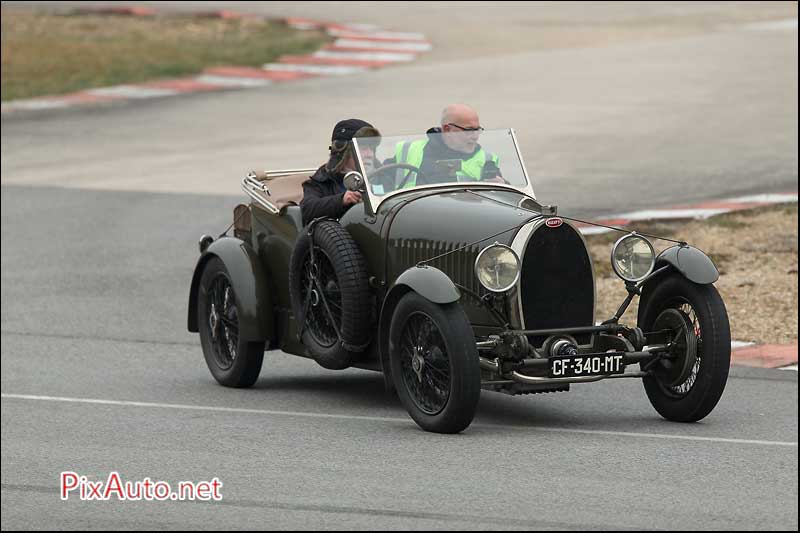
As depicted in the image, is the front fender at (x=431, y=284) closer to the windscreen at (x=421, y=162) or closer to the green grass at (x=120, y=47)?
the windscreen at (x=421, y=162)

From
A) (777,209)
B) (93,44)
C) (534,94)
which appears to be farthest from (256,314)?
(93,44)

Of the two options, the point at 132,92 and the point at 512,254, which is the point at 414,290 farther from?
the point at 132,92

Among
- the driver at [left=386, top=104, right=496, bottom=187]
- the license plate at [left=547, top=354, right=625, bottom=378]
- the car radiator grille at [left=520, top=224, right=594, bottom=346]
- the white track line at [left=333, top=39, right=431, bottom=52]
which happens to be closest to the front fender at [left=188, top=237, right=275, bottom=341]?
the driver at [left=386, top=104, right=496, bottom=187]

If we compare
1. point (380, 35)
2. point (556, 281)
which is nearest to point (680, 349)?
point (556, 281)

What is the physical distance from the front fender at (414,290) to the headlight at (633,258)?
895 mm

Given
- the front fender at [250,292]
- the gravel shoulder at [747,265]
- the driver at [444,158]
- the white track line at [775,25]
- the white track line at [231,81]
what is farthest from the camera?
the white track line at [775,25]

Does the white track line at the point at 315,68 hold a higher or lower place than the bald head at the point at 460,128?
higher

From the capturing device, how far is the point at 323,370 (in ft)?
39.2

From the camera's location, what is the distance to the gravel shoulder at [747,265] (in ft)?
40.7

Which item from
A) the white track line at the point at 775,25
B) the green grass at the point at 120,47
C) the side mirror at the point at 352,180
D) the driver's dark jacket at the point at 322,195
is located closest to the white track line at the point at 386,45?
the green grass at the point at 120,47

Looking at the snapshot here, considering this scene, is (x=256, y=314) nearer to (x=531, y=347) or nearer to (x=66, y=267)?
(x=531, y=347)

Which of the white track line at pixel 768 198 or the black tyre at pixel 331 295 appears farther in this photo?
the white track line at pixel 768 198

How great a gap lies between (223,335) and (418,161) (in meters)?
2.36

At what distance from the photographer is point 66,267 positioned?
52.7ft
